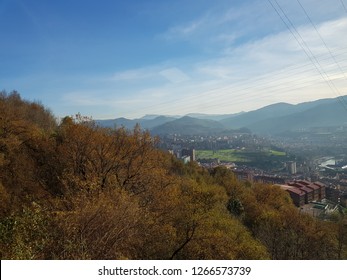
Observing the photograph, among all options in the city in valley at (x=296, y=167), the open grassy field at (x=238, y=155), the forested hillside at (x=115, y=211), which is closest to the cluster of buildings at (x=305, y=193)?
the city in valley at (x=296, y=167)

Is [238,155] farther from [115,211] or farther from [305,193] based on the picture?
[115,211]

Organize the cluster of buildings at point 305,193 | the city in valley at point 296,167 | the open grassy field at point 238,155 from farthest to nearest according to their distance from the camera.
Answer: the open grassy field at point 238,155
the city in valley at point 296,167
the cluster of buildings at point 305,193

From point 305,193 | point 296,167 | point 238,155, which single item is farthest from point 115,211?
point 238,155

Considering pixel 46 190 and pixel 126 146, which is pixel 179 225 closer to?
pixel 126 146

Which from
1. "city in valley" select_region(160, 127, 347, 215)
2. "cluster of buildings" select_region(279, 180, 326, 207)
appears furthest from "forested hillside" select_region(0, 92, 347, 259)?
"city in valley" select_region(160, 127, 347, 215)

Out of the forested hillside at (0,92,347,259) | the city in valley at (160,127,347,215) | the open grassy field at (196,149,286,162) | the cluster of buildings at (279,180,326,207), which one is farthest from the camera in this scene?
the open grassy field at (196,149,286,162)

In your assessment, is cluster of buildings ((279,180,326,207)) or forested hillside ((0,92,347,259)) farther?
cluster of buildings ((279,180,326,207))

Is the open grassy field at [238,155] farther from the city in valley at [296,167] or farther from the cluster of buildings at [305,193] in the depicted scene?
the cluster of buildings at [305,193]

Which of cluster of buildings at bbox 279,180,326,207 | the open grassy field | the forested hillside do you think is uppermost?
the forested hillside

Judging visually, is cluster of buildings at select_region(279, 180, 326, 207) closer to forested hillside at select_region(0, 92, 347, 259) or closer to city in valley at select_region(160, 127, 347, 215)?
city in valley at select_region(160, 127, 347, 215)
